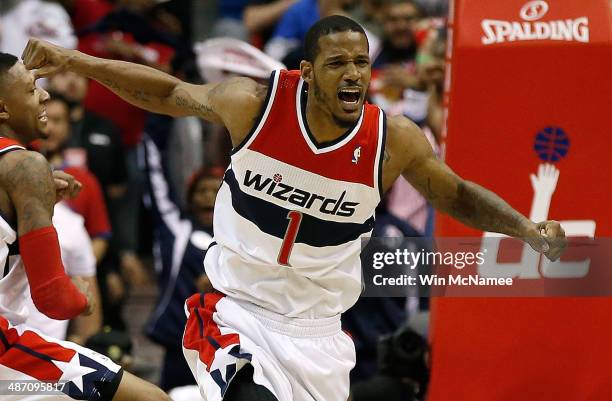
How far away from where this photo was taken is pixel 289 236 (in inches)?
210

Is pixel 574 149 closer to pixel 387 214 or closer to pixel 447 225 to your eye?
pixel 447 225

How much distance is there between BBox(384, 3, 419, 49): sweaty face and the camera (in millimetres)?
9586

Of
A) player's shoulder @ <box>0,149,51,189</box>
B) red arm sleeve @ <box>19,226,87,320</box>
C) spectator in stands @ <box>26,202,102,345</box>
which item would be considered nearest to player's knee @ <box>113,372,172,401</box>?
red arm sleeve @ <box>19,226,87,320</box>

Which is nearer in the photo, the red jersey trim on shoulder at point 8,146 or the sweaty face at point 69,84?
the red jersey trim on shoulder at point 8,146

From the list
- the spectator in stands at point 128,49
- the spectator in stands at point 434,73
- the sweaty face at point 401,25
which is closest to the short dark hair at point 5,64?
the spectator in stands at point 434,73

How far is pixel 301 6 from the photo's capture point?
963cm

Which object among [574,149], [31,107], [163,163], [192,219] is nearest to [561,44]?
[574,149]

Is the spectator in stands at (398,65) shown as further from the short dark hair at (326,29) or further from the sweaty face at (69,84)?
the short dark hair at (326,29)

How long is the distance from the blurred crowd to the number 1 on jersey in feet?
7.00

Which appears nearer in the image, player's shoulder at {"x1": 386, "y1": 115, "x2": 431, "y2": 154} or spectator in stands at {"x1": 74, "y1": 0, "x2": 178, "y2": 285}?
player's shoulder at {"x1": 386, "y1": 115, "x2": 431, "y2": 154}

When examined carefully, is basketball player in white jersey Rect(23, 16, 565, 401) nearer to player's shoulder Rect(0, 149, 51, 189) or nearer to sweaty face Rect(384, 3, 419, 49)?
player's shoulder Rect(0, 149, 51, 189)

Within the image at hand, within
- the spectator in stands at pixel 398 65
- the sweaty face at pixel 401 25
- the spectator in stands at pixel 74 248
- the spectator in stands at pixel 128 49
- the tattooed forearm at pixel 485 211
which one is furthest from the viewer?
the spectator in stands at pixel 128 49

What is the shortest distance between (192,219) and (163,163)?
1032 millimetres

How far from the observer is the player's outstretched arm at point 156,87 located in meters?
5.29
